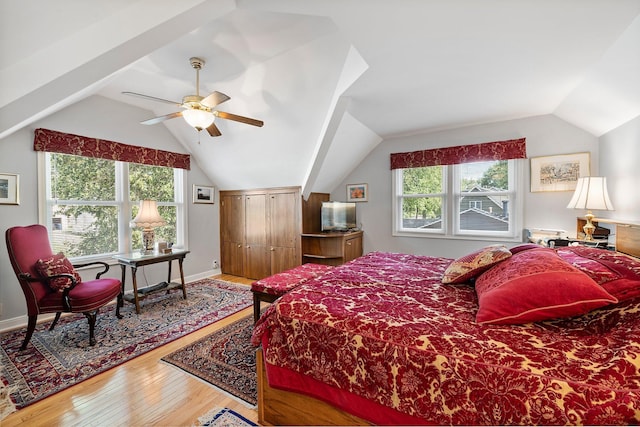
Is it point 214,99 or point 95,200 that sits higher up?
point 214,99

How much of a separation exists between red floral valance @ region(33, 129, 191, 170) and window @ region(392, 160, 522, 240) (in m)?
3.65

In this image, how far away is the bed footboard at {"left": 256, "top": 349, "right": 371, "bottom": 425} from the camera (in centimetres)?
134

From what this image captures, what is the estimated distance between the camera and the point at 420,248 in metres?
4.30

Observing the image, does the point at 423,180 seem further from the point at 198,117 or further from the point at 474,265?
the point at 198,117

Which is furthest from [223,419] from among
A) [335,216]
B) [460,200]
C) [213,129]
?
[460,200]

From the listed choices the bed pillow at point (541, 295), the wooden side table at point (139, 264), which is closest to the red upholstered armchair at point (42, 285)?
the wooden side table at point (139, 264)

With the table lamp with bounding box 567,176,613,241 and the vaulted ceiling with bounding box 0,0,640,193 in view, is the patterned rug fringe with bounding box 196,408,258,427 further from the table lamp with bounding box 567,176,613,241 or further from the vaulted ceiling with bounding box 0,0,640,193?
the table lamp with bounding box 567,176,613,241

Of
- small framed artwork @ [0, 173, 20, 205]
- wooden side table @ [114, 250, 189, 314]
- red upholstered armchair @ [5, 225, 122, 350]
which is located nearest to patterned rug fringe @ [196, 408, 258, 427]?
red upholstered armchair @ [5, 225, 122, 350]

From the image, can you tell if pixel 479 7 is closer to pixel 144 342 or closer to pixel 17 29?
pixel 17 29

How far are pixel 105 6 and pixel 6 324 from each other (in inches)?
134

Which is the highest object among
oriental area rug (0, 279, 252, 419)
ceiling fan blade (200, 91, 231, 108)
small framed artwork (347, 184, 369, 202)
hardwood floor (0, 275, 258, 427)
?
ceiling fan blade (200, 91, 231, 108)

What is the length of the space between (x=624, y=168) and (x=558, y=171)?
76cm

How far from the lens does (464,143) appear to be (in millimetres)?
3910

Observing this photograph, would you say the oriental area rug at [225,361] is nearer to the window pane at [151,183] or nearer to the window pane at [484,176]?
the window pane at [151,183]
